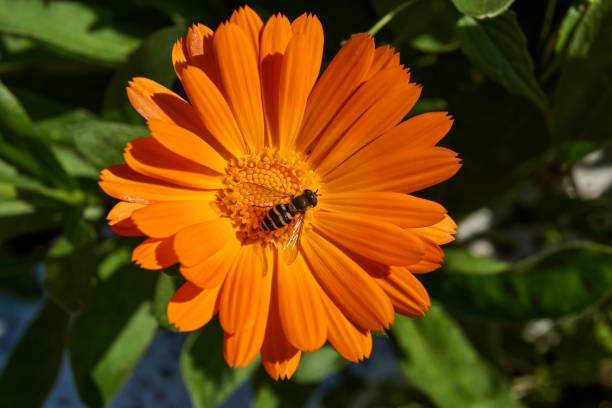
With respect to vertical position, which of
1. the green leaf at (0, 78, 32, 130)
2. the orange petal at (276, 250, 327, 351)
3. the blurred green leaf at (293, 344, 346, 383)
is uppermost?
the green leaf at (0, 78, 32, 130)

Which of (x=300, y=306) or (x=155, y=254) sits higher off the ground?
(x=155, y=254)

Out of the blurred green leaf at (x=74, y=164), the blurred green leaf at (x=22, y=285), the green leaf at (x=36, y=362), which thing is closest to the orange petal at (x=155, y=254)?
the blurred green leaf at (x=74, y=164)

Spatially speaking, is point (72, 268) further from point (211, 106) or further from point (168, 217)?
point (211, 106)

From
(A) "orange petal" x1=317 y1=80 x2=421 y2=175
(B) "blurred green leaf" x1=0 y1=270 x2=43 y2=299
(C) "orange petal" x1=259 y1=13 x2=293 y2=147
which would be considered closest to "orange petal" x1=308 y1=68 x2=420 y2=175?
(A) "orange petal" x1=317 y1=80 x2=421 y2=175

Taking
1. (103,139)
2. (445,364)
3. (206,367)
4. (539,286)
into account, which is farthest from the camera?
(445,364)

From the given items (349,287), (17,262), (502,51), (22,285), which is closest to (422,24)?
(502,51)

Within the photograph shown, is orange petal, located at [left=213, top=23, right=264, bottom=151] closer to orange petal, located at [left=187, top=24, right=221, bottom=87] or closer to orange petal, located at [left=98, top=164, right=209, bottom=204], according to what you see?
orange petal, located at [left=187, top=24, right=221, bottom=87]

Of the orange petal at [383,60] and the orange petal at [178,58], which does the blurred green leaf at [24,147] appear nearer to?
the orange petal at [178,58]
